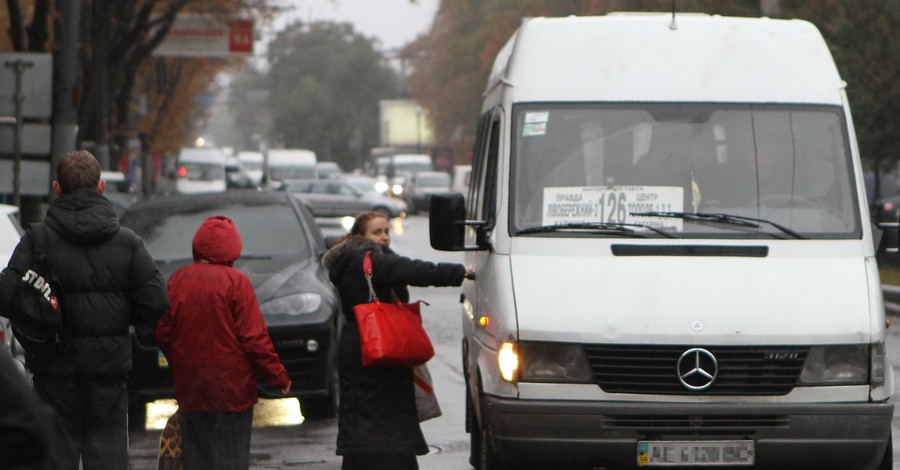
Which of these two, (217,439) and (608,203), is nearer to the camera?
(217,439)

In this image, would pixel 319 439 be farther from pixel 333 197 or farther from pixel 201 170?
pixel 201 170

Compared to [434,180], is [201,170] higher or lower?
higher

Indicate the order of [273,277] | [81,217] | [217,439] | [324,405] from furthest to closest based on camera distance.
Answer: [324,405] → [273,277] → [217,439] → [81,217]

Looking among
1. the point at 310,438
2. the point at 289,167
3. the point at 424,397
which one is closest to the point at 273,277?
the point at 310,438

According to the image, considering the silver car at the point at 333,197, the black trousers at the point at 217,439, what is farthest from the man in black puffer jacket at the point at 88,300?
the silver car at the point at 333,197

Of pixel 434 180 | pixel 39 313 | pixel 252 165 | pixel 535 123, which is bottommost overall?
pixel 252 165

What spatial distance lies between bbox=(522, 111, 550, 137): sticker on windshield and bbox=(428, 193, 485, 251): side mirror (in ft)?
1.60

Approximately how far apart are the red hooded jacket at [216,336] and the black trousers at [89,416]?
11.3 inches

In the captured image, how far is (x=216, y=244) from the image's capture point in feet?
21.7

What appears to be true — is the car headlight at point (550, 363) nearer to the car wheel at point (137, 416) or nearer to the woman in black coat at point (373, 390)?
the woman in black coat at point (373, 390)

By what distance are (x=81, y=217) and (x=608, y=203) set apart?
7.75ft

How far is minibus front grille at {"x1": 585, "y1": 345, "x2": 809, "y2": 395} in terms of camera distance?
6.71 m

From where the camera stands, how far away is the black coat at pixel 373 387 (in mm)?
7094

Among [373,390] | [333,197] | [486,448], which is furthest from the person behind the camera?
[333,197]
